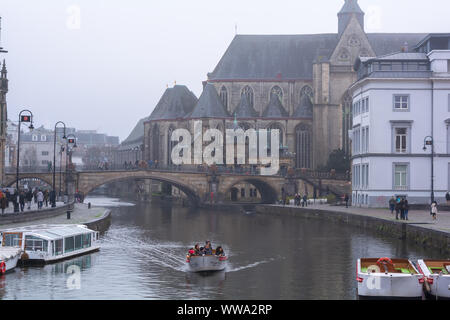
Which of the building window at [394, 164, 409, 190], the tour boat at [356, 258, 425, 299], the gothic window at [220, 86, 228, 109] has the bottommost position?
the tour boat at [356, 258, 425, 299]

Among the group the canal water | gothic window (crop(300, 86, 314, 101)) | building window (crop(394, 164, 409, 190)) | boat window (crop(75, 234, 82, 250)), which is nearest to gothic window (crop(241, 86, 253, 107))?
gothic window (crop(300, 86, 314, 101))

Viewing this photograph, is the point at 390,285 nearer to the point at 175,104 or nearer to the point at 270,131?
the point at 270,131

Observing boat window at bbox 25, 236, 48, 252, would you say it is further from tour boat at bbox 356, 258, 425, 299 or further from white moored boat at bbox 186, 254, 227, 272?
tour boat at bbox 356, 258, 425, 299

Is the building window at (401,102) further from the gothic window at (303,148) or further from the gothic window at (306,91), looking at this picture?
the gothic window at (306,91)

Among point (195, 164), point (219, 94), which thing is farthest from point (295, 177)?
point (219, 94)

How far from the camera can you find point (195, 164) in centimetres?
12612

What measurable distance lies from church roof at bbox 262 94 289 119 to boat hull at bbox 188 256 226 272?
300 ft

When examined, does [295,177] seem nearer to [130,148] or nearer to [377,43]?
[377,43]

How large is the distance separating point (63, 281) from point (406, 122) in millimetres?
46207

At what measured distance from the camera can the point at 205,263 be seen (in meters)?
40.4

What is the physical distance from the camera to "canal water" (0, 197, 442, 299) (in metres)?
34.9

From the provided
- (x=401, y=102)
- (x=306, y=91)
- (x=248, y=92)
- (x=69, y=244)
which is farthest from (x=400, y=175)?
(x=248, y=92)

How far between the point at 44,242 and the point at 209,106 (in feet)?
293

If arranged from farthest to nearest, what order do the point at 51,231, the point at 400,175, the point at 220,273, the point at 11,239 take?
the point at 400,175
the point at 51,231
the point at 11,239
the point at 220,273
